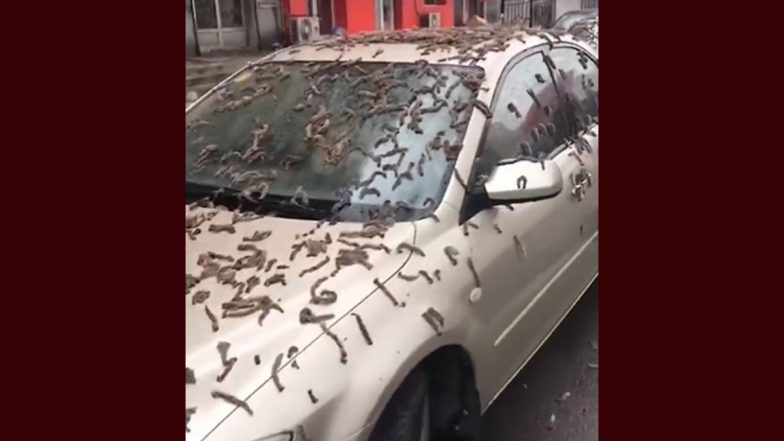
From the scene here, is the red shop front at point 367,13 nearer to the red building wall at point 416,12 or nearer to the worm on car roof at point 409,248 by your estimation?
the red building wall at point 416,12

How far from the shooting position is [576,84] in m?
3.88

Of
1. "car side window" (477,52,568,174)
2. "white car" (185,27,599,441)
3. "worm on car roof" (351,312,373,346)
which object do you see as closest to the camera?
"white car" (185,27,599,441)

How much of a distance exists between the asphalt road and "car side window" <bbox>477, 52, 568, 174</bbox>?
0.98m

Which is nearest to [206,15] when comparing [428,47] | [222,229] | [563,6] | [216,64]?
[216,64]

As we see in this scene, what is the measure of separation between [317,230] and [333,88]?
2.74 ft

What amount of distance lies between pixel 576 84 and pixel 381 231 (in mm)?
1828

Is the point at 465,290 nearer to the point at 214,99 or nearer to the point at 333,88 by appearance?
the point at 333,88

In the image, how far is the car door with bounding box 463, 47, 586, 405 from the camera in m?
2.70

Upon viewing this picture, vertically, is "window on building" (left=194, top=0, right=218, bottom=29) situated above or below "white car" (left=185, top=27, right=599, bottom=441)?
above

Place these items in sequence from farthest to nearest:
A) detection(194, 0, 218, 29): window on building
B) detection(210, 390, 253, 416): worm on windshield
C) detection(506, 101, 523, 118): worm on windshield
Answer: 1. detection(194, 0, 218, 29): window on building
2. detection(506, 101, 523, 118): worm on windshield
3. detection(210, 390, 253, 416): worm on windshield

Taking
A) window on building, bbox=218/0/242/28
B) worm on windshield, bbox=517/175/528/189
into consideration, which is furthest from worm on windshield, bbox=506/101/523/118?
window on building, bbox=218/0/242/28

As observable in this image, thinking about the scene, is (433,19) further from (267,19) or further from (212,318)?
(212,318)

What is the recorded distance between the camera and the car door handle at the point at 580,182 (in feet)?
11.3

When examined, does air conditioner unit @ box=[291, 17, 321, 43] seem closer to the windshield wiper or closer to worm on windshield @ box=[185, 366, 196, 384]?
the windshield wiper
